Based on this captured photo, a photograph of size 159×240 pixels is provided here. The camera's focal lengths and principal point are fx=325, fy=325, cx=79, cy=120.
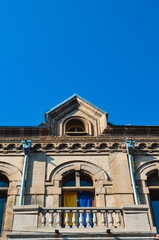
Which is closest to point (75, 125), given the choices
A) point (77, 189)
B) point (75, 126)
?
point (75, 126)

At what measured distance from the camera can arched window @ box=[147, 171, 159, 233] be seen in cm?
1456

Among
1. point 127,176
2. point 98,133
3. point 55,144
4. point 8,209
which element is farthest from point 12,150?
point 127,176

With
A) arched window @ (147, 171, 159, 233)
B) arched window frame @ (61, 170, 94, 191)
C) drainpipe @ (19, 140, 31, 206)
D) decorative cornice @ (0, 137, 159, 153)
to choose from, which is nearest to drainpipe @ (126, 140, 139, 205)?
decorative cornice @ (0, 137, 159, 153)

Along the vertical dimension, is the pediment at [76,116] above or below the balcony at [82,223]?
above

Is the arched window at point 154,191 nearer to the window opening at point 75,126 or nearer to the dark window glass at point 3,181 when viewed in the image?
the window opening at point 75,126

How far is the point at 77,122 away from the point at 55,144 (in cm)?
282

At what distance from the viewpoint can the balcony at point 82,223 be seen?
35.1ft

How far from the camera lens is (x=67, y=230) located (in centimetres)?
1098

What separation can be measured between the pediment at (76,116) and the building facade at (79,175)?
0.06 meters

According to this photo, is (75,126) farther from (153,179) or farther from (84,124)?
(153,179)

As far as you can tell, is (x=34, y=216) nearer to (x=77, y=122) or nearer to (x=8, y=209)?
(x=8, y=209)

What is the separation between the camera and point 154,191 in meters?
15.3

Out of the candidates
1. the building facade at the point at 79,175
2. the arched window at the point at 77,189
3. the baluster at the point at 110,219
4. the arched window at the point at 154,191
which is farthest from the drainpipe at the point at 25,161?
the arched window at the point at 154,191

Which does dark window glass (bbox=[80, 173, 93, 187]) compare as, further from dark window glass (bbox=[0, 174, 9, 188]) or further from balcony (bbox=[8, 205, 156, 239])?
dark window glass (bbox=[0, 174, 9, 188])
